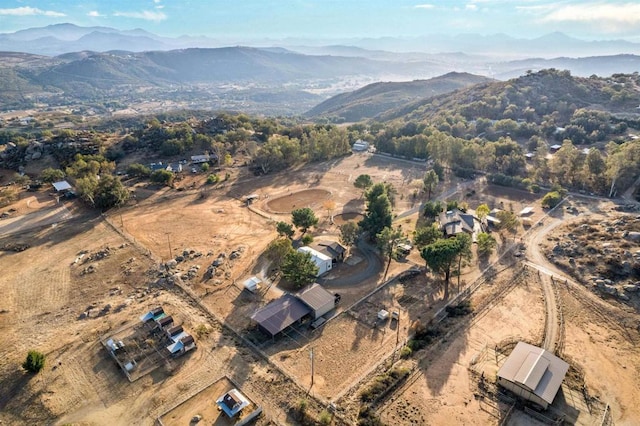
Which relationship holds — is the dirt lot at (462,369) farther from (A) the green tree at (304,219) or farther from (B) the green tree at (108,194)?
(B) the green tree at (108,194)

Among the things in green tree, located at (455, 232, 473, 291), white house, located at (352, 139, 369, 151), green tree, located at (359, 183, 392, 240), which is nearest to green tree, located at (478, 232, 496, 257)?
green tree, located at (455, 232, 473, 291)

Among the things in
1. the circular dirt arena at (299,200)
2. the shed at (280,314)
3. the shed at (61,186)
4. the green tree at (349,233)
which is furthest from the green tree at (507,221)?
the shed at (61,186)

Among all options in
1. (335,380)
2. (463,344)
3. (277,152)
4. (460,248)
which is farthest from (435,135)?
(335,380)

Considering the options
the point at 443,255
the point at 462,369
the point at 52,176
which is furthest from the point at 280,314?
the point at 52,176

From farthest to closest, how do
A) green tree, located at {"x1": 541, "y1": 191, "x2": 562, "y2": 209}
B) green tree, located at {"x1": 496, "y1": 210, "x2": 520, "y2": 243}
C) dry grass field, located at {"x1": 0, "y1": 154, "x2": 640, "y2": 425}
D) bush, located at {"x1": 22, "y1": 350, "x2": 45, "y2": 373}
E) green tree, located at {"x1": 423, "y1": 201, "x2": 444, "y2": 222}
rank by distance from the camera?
green tree, located at {"x1": 541, "y1": 191, "x2": 562, "y2": 209}
green tree, located at {"x1": 423, "y1": 201, "x2": 444, "y2": 222}
green tree, located at {"x1": 496, "y1": 210, "x2": 520, "y2": 243}
bush, located at {"x1": 22, "y1": 350, "x2": 45, "y2": 373}
dry grass field, located at {"x1": 0, "y1": 154, "x2": 640, "y2": 425}

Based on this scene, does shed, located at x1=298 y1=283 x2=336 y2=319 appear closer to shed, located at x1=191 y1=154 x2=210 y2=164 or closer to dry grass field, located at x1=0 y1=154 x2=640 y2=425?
dry grass field, located at x1=0 y1=154 x2=640 y2=425

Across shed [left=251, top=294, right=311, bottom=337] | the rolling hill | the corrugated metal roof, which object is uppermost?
the rolling hill
